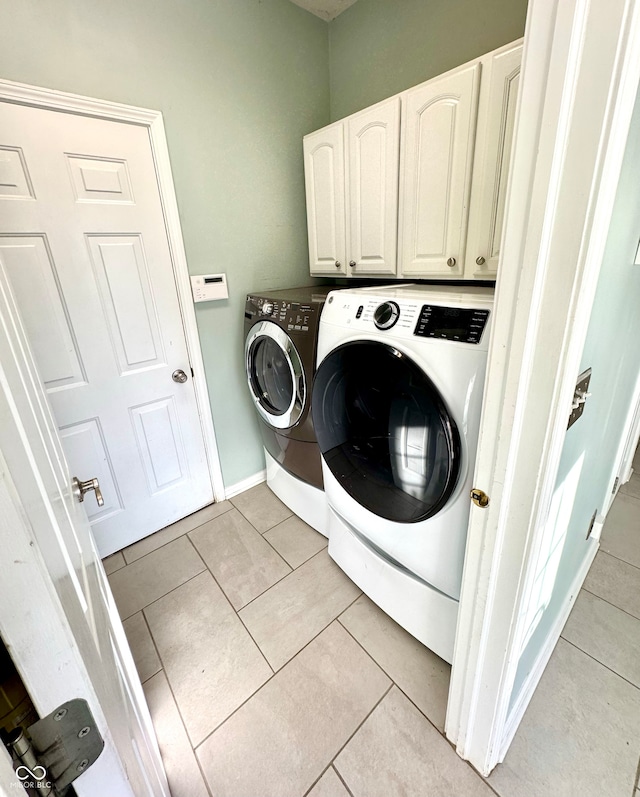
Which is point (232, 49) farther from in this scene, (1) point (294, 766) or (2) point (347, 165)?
(1) point (294, 766)

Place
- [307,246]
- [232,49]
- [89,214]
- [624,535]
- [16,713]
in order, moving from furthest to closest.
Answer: [307,246] → [624,535] → [232,49] → [89,214] → [16,713]

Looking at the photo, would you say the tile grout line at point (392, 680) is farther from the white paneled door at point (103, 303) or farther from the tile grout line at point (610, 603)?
the white paneled door at point (103, 303)

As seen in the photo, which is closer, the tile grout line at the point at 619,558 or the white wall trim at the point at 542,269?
the white wall trim at the point at 542,269

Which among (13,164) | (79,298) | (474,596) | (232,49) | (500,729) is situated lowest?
(500,729)

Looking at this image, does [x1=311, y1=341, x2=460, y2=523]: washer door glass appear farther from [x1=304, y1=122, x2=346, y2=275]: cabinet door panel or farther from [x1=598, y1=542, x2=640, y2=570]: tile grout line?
[x1=598, y1=542, x2=640, y2=570]: tile grout line

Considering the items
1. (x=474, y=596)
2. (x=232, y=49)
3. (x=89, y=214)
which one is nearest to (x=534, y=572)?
(x=474, y=596)

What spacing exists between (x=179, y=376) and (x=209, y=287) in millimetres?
494

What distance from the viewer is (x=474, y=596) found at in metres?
0.82

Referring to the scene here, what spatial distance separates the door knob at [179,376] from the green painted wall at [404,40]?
5.81 ft

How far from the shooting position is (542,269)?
0.54m

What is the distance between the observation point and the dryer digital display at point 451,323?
823 millimetres

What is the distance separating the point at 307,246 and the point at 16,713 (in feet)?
7.40

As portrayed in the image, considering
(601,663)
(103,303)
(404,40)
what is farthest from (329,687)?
(404,40)

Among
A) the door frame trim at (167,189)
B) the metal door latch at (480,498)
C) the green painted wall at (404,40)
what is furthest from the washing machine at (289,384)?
the green painted wall at (404,40)
